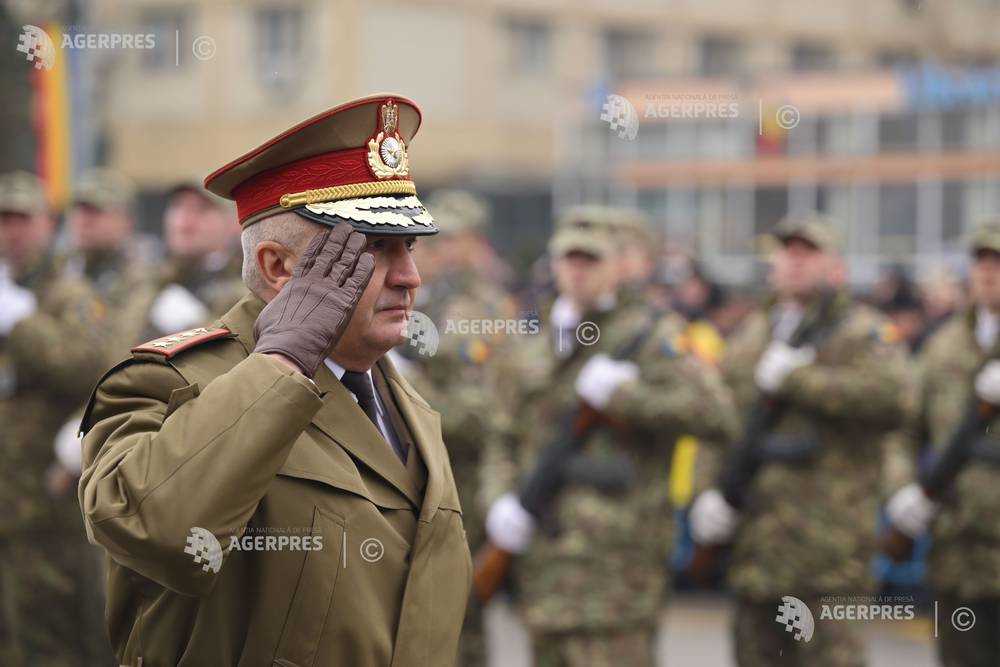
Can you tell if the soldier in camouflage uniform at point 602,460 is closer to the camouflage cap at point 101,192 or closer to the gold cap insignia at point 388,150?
the camouflage cap at point 101,192

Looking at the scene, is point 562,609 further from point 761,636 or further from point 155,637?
point 155,637

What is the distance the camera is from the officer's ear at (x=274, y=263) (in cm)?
249

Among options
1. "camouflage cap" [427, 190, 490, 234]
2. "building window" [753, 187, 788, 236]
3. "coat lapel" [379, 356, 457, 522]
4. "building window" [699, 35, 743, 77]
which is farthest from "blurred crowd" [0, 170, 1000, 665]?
"building window" [699, 35, 743, 77]

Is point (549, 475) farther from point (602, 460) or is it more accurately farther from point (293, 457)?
point (293, 457)

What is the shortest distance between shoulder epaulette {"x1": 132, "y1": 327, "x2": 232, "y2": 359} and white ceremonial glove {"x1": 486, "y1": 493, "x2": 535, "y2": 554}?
10.4 ft

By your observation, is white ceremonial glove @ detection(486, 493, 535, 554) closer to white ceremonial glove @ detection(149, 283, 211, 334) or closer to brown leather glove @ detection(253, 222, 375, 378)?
white ceremonial glove @ detection(149, 283, 211, 334)

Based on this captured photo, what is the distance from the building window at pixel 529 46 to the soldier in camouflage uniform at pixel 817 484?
1075 inches

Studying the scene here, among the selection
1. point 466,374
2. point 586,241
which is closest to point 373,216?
point 586,241

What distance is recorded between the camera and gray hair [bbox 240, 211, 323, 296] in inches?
97.2

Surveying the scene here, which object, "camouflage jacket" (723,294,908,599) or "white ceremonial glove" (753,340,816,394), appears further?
"white ceremonial glove" (753,340,816,394)

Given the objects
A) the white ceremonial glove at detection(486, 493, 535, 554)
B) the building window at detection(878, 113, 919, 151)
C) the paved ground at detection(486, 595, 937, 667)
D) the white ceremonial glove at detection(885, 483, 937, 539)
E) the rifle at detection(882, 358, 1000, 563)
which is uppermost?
the building window at detection(878, 113, 919, 151)

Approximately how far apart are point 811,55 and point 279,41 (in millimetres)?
13815

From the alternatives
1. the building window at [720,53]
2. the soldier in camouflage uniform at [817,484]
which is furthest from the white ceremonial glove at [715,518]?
the building window at [720,53]

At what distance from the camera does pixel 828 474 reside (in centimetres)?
601
